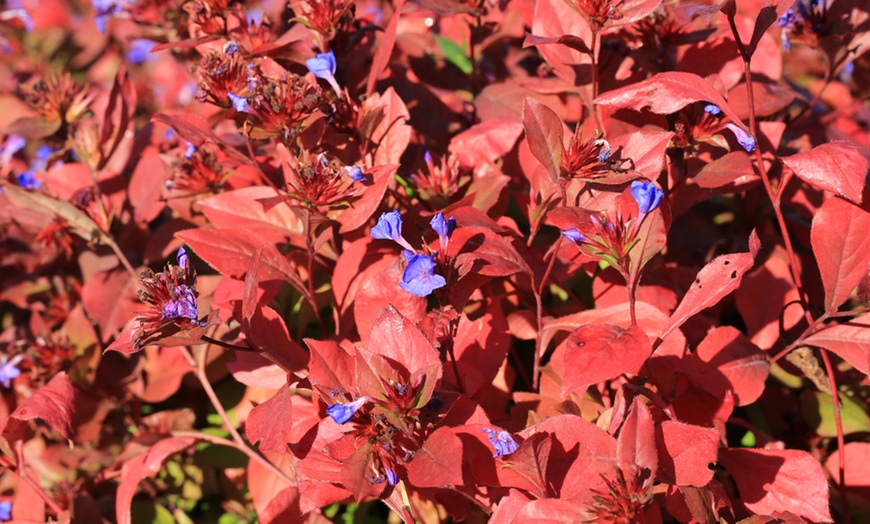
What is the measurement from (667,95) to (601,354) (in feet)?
1.33

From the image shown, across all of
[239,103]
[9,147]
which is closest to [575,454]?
[239,103]

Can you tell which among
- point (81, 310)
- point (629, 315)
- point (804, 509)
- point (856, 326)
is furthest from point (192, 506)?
point (856, 326)

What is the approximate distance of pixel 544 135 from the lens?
3.62 ft

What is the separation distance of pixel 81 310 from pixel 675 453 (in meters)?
1.35

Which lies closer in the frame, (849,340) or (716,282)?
(716,282)

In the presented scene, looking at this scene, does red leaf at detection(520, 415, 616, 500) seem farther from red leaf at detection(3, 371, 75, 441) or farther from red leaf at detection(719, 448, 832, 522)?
red leaf at detection(3, 371, 75, 441)

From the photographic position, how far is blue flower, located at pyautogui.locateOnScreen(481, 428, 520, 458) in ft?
3.02

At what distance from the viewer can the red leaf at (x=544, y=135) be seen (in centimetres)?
109

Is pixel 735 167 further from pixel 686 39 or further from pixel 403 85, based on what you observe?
pixel 403 85

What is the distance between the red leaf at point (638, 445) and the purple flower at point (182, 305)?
1.85ft

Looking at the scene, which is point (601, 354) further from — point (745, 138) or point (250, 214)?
point (250, 214)

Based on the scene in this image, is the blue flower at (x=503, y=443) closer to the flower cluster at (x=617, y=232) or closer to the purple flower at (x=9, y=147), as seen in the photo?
the flower cluster at (x=617, y=232)

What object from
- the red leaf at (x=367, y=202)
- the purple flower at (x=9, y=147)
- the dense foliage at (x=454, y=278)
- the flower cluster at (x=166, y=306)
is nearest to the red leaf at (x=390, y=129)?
the dense foliage at (x=454, y=278)

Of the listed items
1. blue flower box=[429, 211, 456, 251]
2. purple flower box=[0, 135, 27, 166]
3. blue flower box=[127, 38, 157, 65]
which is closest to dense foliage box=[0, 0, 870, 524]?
blue flower box=[429, 211, 456, 251]
